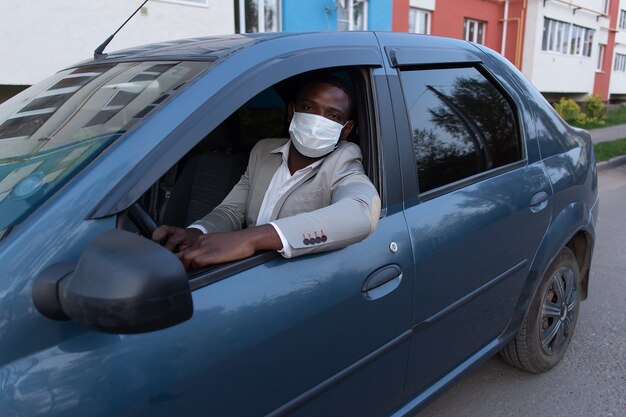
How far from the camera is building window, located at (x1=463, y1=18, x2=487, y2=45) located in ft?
58.7

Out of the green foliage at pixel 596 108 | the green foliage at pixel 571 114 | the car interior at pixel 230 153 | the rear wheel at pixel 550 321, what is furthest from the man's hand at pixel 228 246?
the green foliage at pixel 596 108

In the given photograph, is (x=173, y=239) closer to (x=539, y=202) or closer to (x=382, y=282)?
(x=382, y=282)

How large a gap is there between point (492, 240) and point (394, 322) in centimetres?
71

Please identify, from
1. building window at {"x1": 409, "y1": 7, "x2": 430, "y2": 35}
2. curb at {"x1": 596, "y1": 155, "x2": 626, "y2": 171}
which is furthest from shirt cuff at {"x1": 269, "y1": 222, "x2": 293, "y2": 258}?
building window at {"x1": 409, "y1": 7, "x2": 430, "y2": 35}

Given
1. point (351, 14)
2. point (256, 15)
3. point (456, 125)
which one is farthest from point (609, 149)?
point (456, 125)

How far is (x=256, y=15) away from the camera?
10570mm

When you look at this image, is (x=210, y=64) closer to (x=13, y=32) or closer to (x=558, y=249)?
(x=558, y=249)

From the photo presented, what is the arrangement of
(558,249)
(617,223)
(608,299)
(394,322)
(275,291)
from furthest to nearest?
(617,223) < (608,299) < (558,249) < (394,322) < (275,291)

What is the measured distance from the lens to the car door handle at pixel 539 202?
8.25 feet

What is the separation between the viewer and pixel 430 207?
204cm

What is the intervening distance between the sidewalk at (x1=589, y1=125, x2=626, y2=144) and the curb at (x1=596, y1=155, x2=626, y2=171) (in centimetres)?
249

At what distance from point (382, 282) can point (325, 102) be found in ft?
2.45

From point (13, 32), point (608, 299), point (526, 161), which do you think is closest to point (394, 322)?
point (526, 161)

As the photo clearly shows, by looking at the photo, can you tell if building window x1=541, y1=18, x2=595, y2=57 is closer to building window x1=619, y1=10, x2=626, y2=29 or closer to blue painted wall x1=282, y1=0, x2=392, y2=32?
building window x1=619, y1=10, x2=626, y2=29
